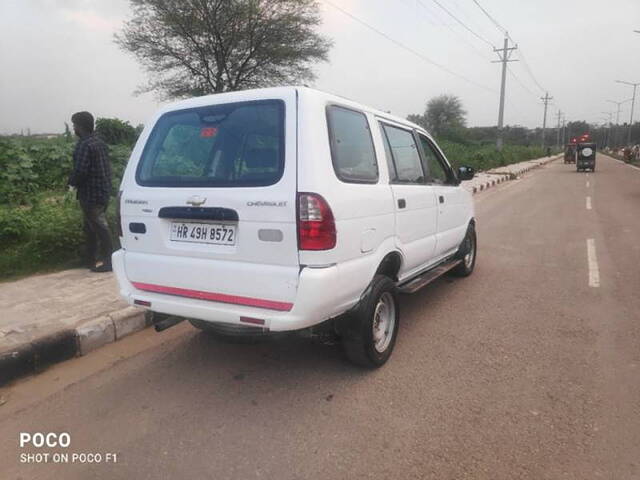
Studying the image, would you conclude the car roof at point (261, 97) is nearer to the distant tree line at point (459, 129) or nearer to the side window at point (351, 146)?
the side window at point (351, 146)

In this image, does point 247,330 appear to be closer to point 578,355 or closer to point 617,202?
point 578,355

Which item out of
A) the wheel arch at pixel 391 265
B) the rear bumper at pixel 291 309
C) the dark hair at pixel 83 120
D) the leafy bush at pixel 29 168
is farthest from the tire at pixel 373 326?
the leafy bush at pixel 29 168

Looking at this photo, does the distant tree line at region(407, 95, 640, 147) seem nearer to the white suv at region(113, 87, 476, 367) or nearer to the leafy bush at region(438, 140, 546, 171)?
the leafy bush at region(438, 140, 546, 171)

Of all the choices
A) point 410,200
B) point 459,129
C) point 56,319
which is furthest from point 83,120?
point 459,129

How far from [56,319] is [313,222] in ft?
8.72

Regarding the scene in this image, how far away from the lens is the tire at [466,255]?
538cm

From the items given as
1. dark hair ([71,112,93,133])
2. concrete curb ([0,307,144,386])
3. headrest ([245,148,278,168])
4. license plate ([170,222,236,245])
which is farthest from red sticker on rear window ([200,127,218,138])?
dark hair ([71,112,93,133])

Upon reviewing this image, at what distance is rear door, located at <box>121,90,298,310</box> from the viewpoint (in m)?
2.61

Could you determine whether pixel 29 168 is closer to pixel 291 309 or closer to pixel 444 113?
pixel 291 309

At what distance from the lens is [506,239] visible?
26.8 feet

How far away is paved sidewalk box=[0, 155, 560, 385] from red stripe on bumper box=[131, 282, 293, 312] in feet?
A: 3.08

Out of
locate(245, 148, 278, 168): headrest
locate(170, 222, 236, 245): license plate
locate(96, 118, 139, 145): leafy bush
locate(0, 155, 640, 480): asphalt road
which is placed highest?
locate(96, 118, 139, 145): leafy bush

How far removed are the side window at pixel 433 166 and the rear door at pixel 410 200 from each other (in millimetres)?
204

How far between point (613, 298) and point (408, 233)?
2735 millimetres
